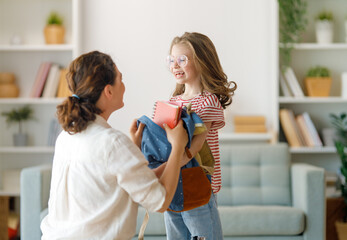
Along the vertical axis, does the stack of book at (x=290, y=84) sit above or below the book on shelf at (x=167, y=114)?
above

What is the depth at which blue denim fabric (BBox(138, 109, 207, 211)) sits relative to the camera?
4.91 feet

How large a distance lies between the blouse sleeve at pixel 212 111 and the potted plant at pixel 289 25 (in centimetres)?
195

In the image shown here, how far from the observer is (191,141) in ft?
4.98

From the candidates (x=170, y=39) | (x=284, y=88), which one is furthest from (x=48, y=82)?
(x=284, y=88)

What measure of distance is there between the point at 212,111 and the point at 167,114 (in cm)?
20

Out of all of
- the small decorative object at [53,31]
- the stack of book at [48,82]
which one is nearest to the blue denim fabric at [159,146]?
the stack of book at [48,82]

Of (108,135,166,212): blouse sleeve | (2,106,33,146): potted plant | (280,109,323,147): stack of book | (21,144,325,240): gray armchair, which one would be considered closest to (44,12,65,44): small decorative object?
(2,106,33,146): potted plant

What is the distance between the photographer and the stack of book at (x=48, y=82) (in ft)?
11.7

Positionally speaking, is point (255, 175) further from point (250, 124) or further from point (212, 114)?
point (212, 114)

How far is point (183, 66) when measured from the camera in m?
1.71

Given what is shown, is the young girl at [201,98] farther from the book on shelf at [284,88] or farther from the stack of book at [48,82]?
the stack of book at [48,82]

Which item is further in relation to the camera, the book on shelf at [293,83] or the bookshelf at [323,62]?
the bookshelf at [323,62]

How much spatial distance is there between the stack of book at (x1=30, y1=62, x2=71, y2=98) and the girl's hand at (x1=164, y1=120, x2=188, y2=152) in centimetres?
231

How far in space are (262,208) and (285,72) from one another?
1.23 meters
